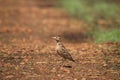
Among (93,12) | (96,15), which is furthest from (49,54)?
(93,12)

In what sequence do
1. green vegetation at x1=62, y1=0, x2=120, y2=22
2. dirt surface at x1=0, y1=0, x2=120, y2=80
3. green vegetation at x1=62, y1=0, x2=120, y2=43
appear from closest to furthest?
dirt surface at x1=0, y1=0, x2=120, y2=80
green vegetation at x1=62, y1=0, x2=120, y2=43
green vegetation at x1=62, y1=0, x2=120, y2=22

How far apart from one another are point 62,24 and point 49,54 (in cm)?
655

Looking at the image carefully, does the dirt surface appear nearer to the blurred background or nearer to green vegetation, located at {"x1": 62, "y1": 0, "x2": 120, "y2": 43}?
the blurred background

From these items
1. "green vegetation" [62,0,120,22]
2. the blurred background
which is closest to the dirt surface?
the blurred background

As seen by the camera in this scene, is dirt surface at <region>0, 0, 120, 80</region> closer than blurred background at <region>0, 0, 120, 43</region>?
Yes

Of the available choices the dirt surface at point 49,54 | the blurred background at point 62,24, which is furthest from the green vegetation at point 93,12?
the dirt surface at point 49,54

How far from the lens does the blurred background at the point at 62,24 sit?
12.3 m

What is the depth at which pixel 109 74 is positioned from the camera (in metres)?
7.96

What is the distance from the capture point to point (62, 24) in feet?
53.1

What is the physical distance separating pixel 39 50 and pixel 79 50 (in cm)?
107

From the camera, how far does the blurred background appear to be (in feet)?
40.5

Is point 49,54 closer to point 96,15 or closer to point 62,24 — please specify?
point 62,24

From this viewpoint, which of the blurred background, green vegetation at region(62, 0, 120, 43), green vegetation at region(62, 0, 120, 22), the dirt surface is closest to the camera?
the dirt surface

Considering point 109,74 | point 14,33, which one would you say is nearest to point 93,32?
point 14,33
